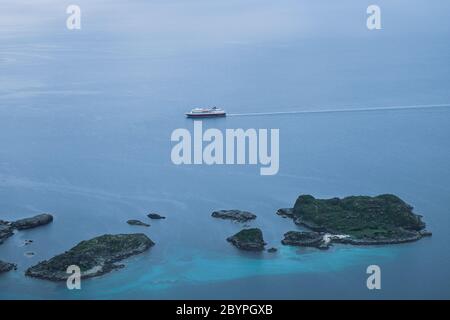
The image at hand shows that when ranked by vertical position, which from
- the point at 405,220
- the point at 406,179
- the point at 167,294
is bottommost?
the point at 167,294

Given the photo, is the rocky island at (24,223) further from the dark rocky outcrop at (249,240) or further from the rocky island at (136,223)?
the dark rocky outcrop at (249,240)

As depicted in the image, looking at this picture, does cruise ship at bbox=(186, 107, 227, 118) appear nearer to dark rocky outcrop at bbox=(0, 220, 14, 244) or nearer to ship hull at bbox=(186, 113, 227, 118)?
ship hull at bbox=(186, 113, 227, 118)

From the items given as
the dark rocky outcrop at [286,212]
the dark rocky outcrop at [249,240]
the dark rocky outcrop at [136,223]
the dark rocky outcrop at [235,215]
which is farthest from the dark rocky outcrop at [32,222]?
the dark rocky outcrop at [286,212]

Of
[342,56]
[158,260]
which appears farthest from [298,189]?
[342,56]

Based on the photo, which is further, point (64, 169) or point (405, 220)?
point (64, 169)

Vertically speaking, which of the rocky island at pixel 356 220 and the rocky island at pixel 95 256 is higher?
the rocky island at pixel 356 220

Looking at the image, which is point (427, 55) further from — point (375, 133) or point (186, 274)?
point (186, 274)

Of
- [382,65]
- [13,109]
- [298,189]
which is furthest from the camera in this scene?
[382,65]
